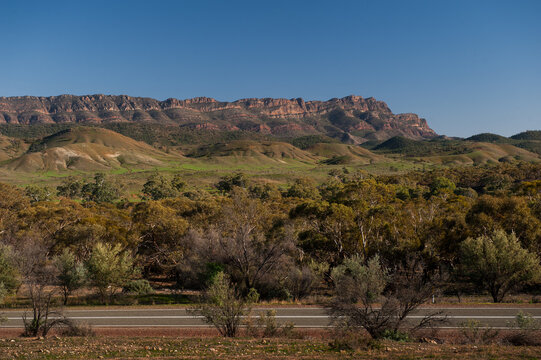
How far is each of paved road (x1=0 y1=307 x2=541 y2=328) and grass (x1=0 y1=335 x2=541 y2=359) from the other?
4929 mm

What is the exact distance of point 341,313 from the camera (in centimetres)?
1664

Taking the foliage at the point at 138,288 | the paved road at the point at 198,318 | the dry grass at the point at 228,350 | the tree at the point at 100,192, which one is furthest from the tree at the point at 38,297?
the tree at the point at 100,192

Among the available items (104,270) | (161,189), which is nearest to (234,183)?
(161,189)

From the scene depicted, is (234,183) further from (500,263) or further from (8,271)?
(500,263)

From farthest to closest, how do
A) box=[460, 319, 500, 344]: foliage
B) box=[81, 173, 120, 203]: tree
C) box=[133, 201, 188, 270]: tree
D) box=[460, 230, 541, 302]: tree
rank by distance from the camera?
box=[81, 173, 120, 203]: tree < box=[133, 201, 188, 270]: tree < box=[460, 230, 541, 302]: tree < box=[460, 319, 500, 344]: foliage

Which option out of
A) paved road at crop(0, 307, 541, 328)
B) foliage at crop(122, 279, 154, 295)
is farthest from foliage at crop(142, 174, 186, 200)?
paved road at crop(0, 307, 541, 328)

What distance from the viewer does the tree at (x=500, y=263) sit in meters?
25.0

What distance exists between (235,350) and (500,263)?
20210mm

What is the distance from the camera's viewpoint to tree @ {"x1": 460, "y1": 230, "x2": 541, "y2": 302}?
24984 mm

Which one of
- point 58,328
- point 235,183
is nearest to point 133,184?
point 235,183

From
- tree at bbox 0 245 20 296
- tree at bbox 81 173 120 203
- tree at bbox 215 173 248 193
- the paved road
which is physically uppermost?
tree at bbox 215 173 248 193

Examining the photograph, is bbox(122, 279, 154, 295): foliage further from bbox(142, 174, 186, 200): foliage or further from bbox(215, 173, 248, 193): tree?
bbox(215, 173, 248, 193): tree

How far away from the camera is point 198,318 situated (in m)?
22.7

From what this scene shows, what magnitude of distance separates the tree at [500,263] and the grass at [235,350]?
11460 millimetres
